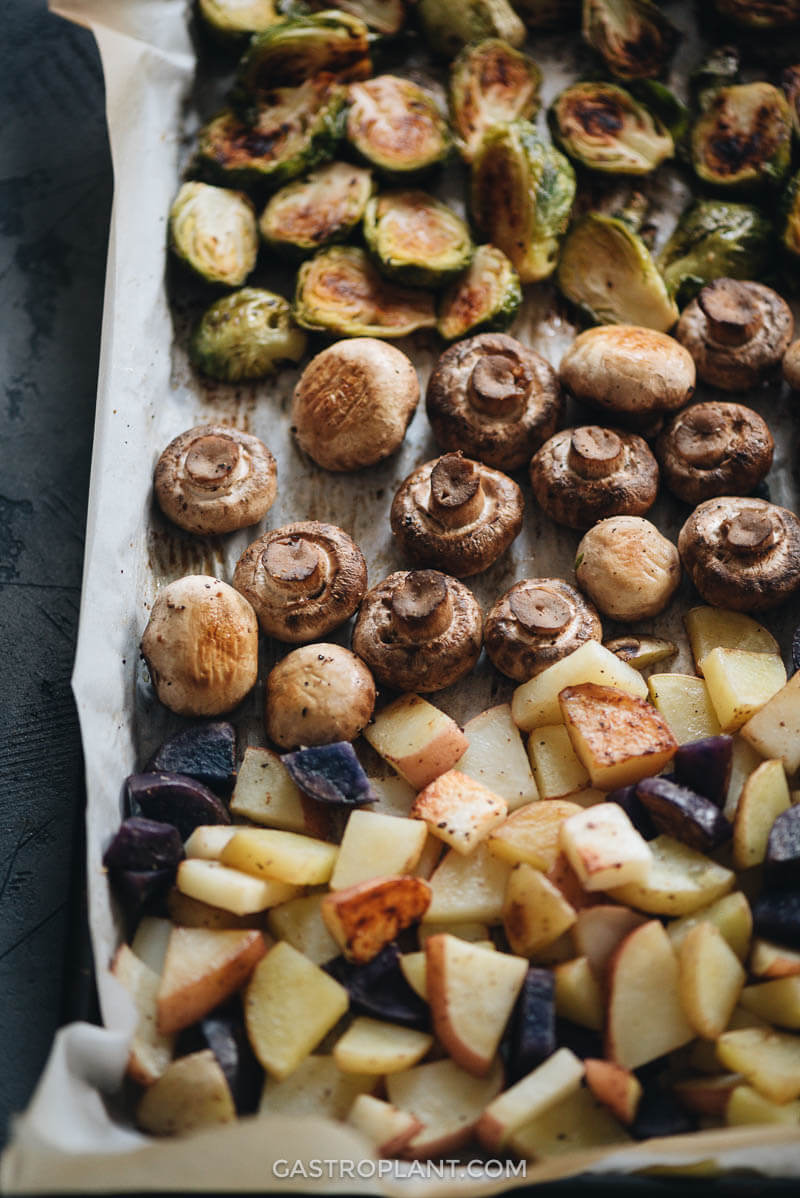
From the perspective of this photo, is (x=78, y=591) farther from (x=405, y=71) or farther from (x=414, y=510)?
(x=405, y=71)

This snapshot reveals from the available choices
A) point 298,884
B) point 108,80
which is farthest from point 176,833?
point 108,80

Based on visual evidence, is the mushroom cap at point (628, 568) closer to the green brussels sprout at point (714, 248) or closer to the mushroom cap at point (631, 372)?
the mushroom cap at point (631, 372)

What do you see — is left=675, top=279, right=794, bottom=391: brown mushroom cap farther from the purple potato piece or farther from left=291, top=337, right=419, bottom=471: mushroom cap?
the purple potato piece

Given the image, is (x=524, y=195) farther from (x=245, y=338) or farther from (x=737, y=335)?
(x=245, y=338)

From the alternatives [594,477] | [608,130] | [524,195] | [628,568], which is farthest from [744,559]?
[608,130]

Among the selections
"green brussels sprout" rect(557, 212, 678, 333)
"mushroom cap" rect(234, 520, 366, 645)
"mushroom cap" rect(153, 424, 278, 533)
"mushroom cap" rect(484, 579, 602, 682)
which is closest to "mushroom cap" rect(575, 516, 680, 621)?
"mushroom cap" rect(484, 579, 602, 682)

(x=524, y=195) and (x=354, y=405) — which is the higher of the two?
(x=524, y=195)
